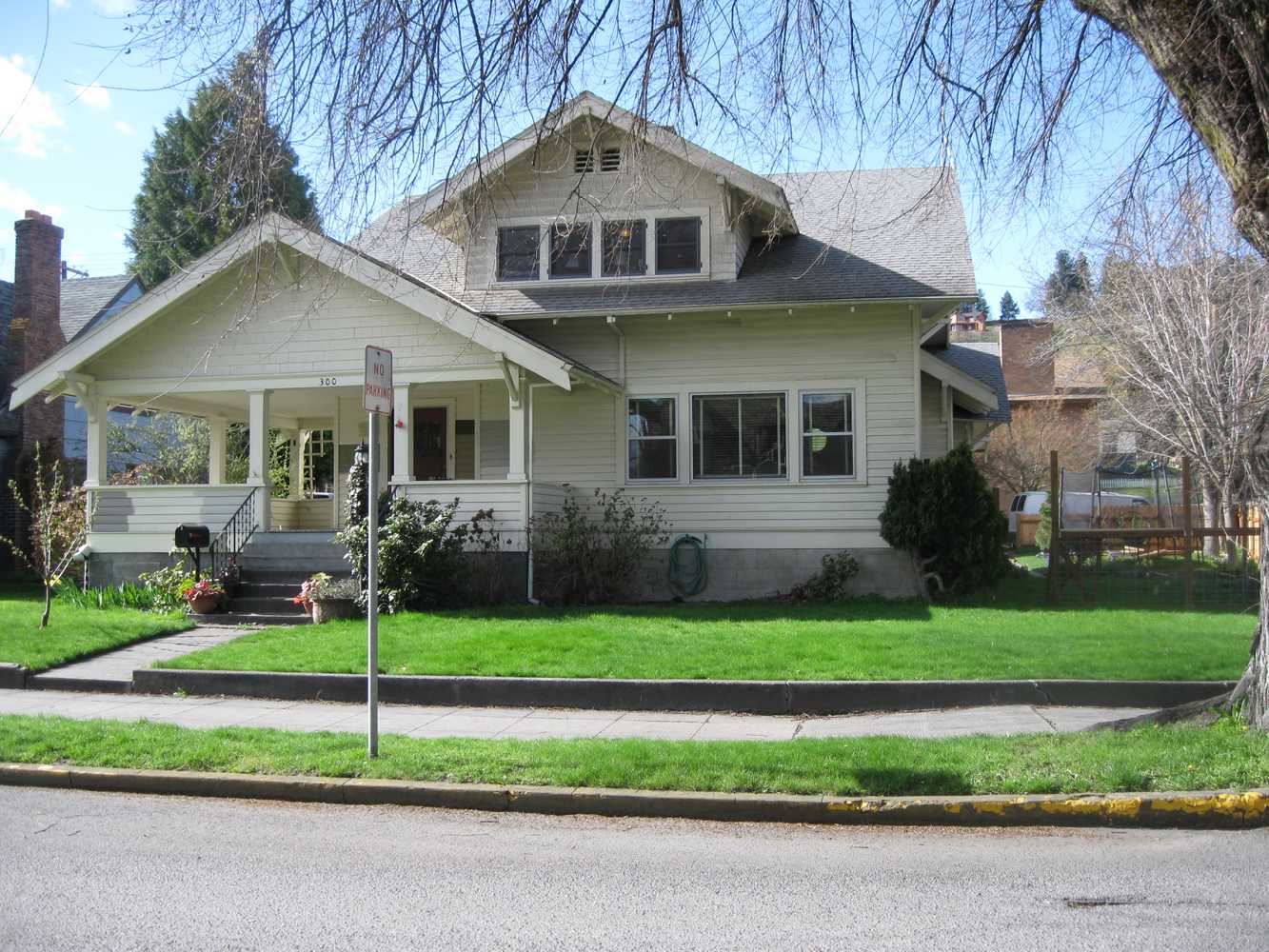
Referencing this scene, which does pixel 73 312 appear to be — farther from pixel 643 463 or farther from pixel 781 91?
pixel 781 91

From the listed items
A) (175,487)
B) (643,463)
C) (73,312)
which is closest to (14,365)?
(73,312)

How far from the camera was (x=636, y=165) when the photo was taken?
340 inches

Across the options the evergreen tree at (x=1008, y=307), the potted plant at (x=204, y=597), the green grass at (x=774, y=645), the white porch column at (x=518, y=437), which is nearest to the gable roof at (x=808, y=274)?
the white porch column at (x=518, y=437)

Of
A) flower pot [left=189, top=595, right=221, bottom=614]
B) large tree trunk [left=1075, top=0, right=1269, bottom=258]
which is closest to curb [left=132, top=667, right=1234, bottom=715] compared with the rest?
large tree trunk [left=1075, top=0, right=1269, bottom=258]

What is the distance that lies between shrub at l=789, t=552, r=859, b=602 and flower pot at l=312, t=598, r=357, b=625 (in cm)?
643

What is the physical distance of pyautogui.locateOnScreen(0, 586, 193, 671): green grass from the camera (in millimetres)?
12758

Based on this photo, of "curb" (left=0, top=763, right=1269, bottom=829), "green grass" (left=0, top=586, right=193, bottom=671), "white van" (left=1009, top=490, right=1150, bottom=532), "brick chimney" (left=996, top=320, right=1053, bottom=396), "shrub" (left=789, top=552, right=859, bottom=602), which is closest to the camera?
"curb" (left=0, top=763, right=1269, bottom=829)

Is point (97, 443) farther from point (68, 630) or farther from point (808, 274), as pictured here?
point (808, 274)

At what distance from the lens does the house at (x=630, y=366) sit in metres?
16.7

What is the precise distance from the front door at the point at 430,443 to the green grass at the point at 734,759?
1078 centimetres

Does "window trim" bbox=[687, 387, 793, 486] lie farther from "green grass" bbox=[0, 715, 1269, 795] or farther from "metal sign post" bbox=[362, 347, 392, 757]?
A: "metal sign post" bbox=[362, 347, 392, 757]

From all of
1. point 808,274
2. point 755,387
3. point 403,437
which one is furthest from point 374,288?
point 808,274

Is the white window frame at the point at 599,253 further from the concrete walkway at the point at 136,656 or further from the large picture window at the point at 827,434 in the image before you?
the concrete walkway at the point at 136,656

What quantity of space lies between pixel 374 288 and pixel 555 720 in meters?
8.31
